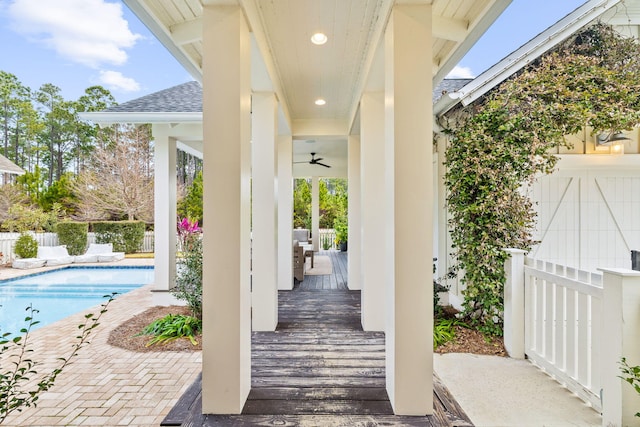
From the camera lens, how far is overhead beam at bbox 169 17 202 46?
268 centimetres

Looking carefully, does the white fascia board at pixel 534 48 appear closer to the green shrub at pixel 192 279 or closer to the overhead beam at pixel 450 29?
the overhead beam at pixel 450 29

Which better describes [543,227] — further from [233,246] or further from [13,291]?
[13,291]

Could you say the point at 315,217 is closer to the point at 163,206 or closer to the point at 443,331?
the point at 163,206

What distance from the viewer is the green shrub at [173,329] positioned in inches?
154

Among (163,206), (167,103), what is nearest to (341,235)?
(163,206)

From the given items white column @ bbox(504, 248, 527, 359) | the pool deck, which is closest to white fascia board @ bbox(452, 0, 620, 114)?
white column @ bbox(504, 248, 527, 359)

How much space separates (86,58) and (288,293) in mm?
31036

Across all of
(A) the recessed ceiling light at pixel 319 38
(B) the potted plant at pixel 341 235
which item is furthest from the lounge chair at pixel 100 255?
(A) the recessed ceiling light at pixel 319 38

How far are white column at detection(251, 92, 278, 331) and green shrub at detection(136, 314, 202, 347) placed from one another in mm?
808

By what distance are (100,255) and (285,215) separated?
8.52m

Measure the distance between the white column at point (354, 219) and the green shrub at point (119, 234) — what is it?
34.5 feet

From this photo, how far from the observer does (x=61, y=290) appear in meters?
7.81

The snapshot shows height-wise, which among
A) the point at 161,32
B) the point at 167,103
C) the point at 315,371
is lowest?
the point at 315,371

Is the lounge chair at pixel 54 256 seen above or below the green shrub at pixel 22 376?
below
